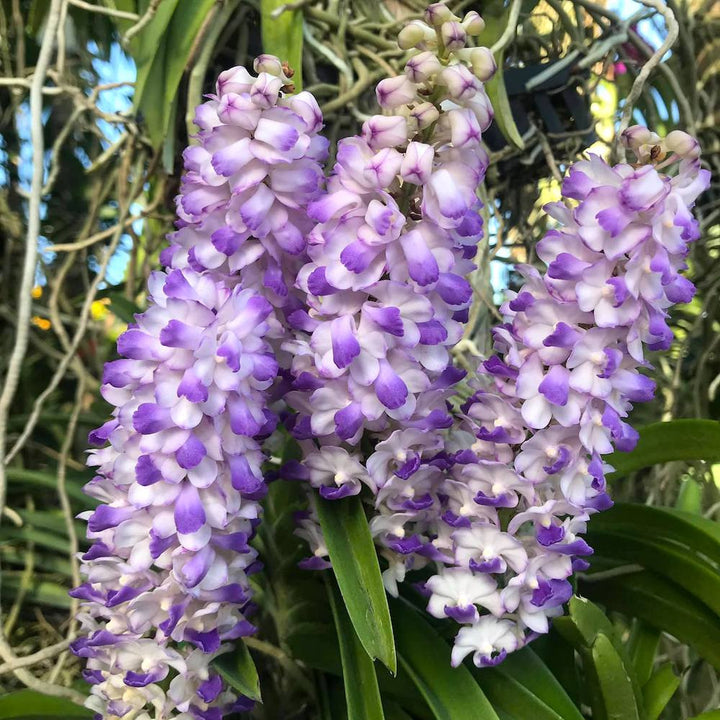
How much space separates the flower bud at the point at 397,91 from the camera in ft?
1.34

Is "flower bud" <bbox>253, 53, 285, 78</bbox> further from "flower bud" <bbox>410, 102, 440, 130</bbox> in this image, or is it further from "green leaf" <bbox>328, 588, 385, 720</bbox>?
"green leaf" <bbox>328, 588, 385, 720</bbox>

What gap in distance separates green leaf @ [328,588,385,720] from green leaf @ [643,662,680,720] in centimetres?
26

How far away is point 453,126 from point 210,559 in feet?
0.97

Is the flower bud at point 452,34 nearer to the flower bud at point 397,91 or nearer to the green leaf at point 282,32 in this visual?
the flower bud at point 397,91

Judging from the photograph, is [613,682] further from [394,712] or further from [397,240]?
[397,240]

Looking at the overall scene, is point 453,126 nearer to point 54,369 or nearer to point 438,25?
point 438,25

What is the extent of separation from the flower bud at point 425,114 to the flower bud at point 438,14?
0.16 ft

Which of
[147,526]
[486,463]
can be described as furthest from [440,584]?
[147,526]

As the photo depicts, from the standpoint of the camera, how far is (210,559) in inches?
16.7

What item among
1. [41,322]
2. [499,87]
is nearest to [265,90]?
[499,87]

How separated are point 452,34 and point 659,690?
538 millimetres

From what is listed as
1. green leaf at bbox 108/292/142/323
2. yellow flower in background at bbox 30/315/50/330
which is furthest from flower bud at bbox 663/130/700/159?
yellow flower in background at bbox 30/315/50/330

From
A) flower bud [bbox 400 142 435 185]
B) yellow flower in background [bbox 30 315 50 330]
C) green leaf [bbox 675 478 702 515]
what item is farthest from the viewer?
yellow flower in background [bbox 30 315 50 330]

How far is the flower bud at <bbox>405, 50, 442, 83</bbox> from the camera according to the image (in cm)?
40
